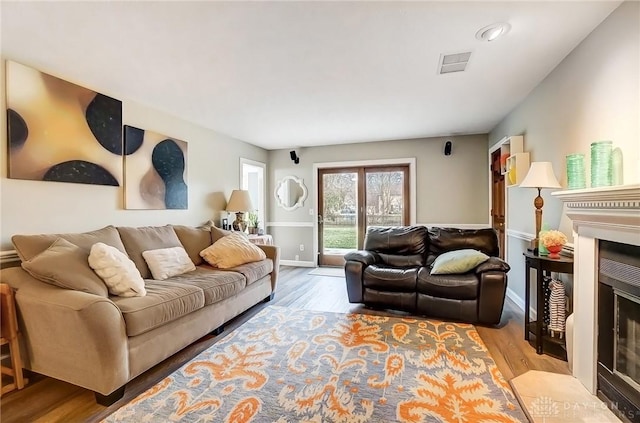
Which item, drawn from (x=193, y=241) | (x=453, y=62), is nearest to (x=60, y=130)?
(x=193, y=241)

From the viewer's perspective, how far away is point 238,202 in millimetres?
4504

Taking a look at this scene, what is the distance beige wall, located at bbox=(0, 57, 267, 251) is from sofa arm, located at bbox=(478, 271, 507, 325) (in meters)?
3.55

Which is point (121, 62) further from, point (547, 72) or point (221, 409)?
point (547, 72)

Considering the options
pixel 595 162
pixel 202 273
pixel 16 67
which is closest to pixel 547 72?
pixel 595 162

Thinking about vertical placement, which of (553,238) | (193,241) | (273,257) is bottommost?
(273,257)

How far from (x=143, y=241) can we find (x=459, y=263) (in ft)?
10.3

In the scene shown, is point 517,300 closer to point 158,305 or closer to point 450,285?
point 450,285

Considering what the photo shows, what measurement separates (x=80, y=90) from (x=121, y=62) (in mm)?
683

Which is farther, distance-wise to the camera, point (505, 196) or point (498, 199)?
point (498, 199)

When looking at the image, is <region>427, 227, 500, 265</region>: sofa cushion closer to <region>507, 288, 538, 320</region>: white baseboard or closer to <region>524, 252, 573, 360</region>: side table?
<region>507, 288, 538, 320</region>: white baseboard

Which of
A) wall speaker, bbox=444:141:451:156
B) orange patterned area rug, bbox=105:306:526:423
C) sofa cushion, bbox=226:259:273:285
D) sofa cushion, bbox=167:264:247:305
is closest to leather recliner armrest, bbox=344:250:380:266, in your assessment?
orange patterned area rug, bbox=105:306:526:423

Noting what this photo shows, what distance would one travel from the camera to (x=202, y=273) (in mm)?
2947

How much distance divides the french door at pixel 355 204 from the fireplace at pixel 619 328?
Result: 3.57 m

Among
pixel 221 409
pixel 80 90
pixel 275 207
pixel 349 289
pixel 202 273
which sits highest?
pixel 80 90
